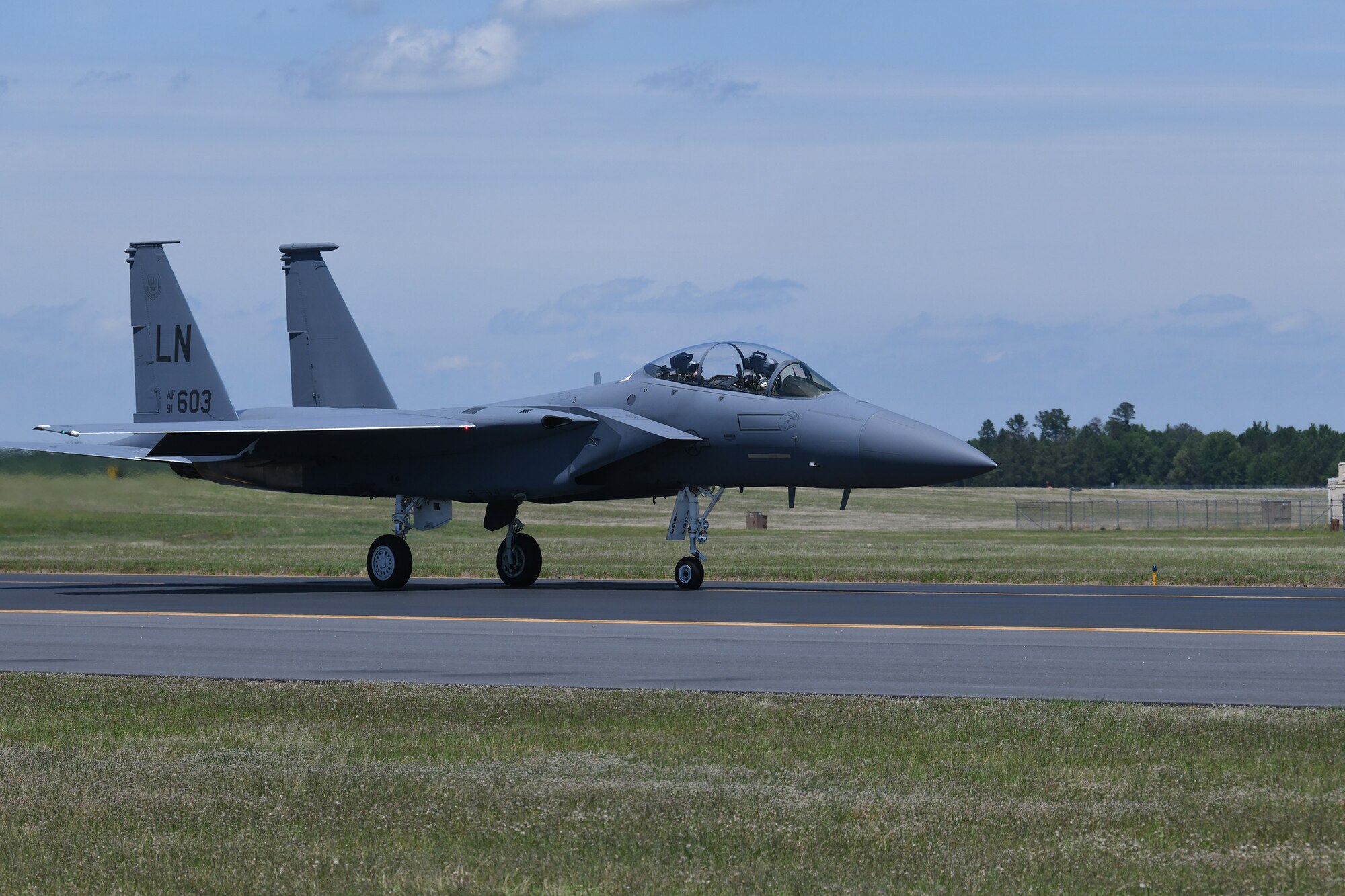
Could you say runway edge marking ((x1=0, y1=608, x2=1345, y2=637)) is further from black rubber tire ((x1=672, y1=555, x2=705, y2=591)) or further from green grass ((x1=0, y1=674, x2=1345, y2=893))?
green grass ((x1=0, y1=674, x2=1345, y2=893))

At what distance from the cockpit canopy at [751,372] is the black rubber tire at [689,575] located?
2.52 m

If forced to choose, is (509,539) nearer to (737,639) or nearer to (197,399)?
(197,399)

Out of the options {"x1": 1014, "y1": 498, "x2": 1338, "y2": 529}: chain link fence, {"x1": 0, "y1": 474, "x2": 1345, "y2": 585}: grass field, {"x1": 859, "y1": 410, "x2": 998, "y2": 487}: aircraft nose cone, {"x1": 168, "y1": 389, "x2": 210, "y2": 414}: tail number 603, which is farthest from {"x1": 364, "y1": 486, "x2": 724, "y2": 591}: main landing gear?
{"x1": 1014, "y1": 498, "x2": 1338, "y2": 529}: chain link fence

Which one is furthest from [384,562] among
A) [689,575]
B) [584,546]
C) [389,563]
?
[584,546]

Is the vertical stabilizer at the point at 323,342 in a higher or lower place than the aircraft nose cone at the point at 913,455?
higher

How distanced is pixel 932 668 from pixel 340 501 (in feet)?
240

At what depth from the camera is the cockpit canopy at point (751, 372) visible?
23.0 metres

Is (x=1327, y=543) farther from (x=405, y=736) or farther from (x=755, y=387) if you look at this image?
(x=405, y=736)

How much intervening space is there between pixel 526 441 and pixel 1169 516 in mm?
70966

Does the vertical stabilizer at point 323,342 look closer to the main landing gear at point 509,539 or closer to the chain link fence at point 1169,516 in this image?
the main landing gear at point 509,539

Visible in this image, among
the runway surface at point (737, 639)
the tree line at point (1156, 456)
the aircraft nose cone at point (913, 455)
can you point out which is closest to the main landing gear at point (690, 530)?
the runway surface at point (737, 639)

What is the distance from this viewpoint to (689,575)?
23.4 m

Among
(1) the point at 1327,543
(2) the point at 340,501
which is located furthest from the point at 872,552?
(2) the point at 340,501

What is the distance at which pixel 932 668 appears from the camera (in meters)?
13.0
